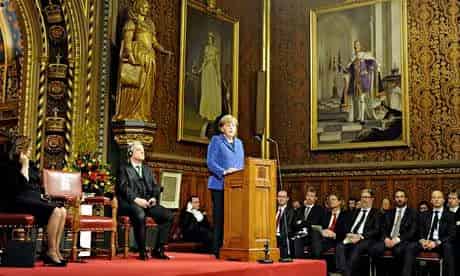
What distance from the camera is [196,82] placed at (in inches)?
449

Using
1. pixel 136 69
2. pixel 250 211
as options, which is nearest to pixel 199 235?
pixel 136 69

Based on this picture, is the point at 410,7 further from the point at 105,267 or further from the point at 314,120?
the point at 105,267

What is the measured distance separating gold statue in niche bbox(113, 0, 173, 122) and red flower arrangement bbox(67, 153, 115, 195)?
1051 mm

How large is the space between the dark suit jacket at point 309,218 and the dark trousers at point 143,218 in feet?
10.4

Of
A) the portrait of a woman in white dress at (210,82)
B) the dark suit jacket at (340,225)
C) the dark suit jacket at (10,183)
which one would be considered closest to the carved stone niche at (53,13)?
the portrait of a woman in white dress at (210,82)

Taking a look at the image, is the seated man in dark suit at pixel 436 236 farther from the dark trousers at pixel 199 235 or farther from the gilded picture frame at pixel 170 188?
the gilded picture frame at pixel 170 188

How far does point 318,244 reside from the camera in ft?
31.6

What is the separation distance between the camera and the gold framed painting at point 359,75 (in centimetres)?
1113

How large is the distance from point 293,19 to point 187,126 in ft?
10.4

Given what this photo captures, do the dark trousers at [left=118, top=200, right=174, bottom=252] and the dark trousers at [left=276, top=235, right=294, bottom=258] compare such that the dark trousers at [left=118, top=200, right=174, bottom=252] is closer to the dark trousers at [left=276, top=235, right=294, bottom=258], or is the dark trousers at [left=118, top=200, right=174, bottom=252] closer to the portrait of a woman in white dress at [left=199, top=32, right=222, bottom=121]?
the dark trousers at [left=276, top=235, right=294, bottom=258]

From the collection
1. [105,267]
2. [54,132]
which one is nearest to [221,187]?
[105,267]

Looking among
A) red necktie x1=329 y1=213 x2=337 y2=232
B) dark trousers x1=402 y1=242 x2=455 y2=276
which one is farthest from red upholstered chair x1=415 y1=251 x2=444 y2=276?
red necktie x1=329 y1=213 x2=337 y2=232

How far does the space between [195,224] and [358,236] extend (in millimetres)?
2646

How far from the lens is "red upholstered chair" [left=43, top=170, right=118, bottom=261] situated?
261 inches
